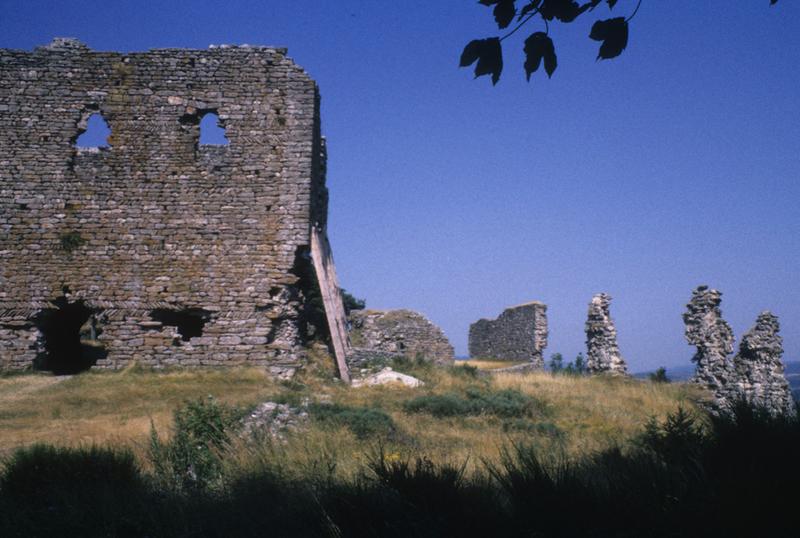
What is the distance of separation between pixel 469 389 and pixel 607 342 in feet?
26.1

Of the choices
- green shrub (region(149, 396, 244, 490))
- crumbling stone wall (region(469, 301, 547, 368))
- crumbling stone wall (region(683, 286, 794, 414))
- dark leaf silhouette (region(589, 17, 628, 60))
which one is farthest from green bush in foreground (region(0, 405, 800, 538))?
crumbling stone wall (region(469, 301, 547, 368))

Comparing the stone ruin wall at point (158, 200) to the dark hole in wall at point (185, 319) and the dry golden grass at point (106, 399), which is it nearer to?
the dark hole in wall at point (185, 319)

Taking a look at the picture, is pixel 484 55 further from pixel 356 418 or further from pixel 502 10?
pixel 356 418

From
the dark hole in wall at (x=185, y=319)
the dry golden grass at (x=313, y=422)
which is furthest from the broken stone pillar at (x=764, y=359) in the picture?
the dark hole in wall at (x=185, y=319)

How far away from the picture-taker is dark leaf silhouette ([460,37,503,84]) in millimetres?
3344

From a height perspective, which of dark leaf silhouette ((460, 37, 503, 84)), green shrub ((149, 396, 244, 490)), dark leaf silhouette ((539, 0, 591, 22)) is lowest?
green shrub ((149, 396, 244, 490))

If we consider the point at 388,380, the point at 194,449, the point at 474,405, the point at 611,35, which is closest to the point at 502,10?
the point at 611,35

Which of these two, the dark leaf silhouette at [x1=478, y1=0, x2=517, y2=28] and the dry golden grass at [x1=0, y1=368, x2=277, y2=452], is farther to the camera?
the dry golden grass at [x1=0, y1=368, x2=277, y2=452]

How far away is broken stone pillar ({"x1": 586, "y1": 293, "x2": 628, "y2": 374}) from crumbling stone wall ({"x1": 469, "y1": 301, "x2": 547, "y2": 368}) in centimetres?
759

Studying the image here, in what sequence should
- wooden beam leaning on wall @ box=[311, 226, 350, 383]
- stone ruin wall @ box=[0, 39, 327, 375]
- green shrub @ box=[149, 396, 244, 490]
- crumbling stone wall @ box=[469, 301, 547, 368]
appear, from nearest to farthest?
green shrub @ box=[149, 396, 244, 490], stone ruin wall @ box=[0, 39, 327, 375], wooden beam leaning on wall @ box=[311, 226, 350, 383], crumbling stone wall @ box=[469, 301, 547, 368]

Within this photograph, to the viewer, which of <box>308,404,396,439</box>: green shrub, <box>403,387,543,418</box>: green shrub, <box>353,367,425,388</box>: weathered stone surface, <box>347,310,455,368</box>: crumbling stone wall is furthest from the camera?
<box>347,310,455,368</box>: crumbling stone wall

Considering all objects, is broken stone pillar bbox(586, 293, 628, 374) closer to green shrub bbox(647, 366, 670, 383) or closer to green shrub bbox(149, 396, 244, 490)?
green shrub bbox(647, 366, 670, 383)

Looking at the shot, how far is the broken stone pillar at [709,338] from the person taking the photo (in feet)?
48.6

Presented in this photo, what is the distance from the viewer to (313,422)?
29.2 feet
